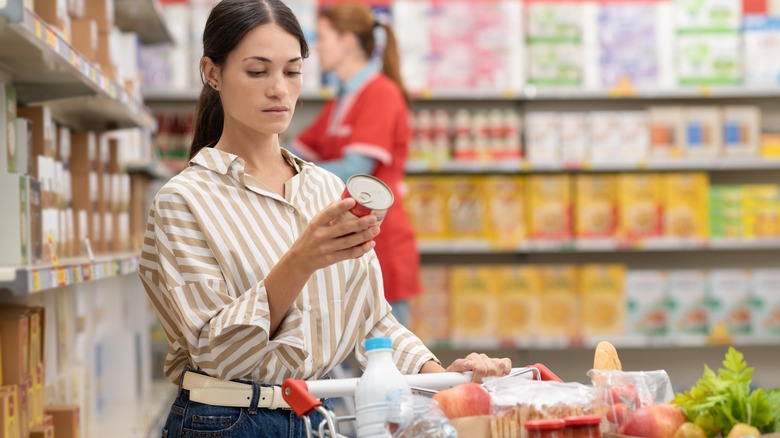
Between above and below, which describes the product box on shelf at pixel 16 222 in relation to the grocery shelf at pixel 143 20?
below

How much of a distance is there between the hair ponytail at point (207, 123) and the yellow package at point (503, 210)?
11.8 feet

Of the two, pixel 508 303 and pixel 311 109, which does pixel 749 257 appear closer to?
pixel 508 303

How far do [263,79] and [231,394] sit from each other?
575 mm

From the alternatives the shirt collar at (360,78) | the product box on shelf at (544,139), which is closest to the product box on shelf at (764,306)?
the product box on shelf at (544,139)

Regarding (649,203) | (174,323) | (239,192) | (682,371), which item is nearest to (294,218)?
(239,192)

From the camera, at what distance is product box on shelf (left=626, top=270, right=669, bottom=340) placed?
18.5 feet

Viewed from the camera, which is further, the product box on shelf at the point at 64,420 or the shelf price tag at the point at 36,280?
the product box on shelf at the point at 64,420

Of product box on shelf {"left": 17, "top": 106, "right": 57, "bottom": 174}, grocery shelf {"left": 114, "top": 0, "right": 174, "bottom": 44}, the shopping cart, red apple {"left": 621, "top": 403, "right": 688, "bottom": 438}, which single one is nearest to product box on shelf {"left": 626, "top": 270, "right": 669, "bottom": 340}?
grocery shelf {"left": 114, "top": 0, "right": 174, "bottom": 44}

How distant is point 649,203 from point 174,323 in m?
4.13

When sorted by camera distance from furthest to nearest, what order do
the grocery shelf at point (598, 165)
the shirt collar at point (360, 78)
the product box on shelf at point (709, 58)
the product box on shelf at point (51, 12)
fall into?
1. the product box on shelf at point (709, 58)
2. the grocery shelf at point (598, 165)
3. the shirt collar at point (360, 78)
4. the product box on shelf at point (51, 12)

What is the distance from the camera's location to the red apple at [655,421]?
1.45 metres

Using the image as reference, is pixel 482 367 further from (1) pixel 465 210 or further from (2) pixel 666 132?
(2) pixel 666 132

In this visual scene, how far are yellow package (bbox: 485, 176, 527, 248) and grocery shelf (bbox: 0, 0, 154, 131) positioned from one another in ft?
7.26

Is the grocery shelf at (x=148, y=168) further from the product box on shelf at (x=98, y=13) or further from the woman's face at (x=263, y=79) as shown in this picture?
the woman's face at (x=263, y=79)
